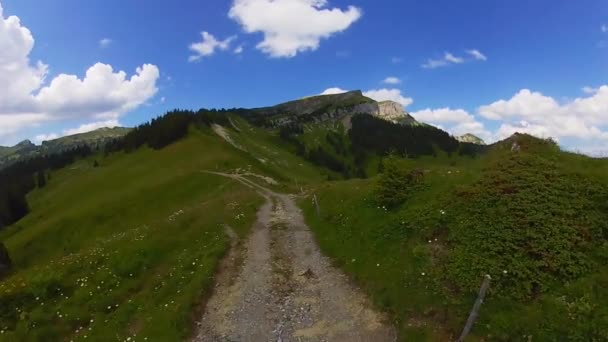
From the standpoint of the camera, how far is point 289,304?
757 inches

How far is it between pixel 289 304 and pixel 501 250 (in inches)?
399

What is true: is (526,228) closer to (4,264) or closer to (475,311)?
(475,311)

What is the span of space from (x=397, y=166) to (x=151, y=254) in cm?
1874

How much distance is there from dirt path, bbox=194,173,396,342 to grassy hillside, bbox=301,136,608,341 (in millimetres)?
1096

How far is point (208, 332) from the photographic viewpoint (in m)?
17.5

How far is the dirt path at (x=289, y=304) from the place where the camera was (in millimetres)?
16406

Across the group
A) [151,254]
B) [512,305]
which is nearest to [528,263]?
[512,305]

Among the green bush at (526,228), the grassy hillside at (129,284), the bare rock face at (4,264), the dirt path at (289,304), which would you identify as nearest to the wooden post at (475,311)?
the green bush at (526,228)

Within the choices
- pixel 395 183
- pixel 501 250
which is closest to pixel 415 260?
pixel 501 250

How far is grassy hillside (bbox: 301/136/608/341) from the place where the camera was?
1377cm

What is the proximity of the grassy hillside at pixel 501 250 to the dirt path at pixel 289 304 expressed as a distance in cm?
110

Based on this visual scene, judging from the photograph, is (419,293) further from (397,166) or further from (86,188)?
(86,188)

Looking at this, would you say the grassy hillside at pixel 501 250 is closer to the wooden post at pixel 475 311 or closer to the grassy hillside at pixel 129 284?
the wooden post at pixel 475 311

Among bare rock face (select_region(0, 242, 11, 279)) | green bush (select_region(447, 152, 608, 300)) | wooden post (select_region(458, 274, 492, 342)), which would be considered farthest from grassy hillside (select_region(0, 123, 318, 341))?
bare rock face (select_region(0, 242, 11, 279))
